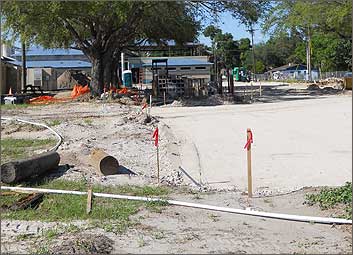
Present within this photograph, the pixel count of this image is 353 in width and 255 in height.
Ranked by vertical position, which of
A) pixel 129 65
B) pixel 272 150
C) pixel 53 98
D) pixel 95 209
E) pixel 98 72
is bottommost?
pixel 95 209

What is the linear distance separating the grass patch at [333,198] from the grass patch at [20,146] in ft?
25.4

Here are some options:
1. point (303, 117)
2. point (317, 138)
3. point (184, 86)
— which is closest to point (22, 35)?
point (184, 86)

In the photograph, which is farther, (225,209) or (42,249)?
(225,209)

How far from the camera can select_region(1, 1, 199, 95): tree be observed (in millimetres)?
30656

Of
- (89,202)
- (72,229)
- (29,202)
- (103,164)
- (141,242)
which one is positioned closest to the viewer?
(141,242)

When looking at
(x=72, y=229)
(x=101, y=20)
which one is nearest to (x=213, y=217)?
(x=72, y=229)

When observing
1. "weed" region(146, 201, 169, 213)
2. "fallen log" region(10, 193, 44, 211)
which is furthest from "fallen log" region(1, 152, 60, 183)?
"weed" region(146, 201, 169, 213)

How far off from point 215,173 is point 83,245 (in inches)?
252

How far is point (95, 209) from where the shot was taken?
806 cm

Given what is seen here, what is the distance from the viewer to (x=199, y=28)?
1719 inches

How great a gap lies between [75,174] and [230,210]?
13.4ft

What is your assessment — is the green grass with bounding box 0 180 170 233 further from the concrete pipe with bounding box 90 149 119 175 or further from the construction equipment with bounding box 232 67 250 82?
the construction equipment with bounding box 232 67 250 82

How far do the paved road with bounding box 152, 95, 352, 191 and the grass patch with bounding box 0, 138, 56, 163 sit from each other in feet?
12.5

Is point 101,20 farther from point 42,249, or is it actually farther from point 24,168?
point 42,249
